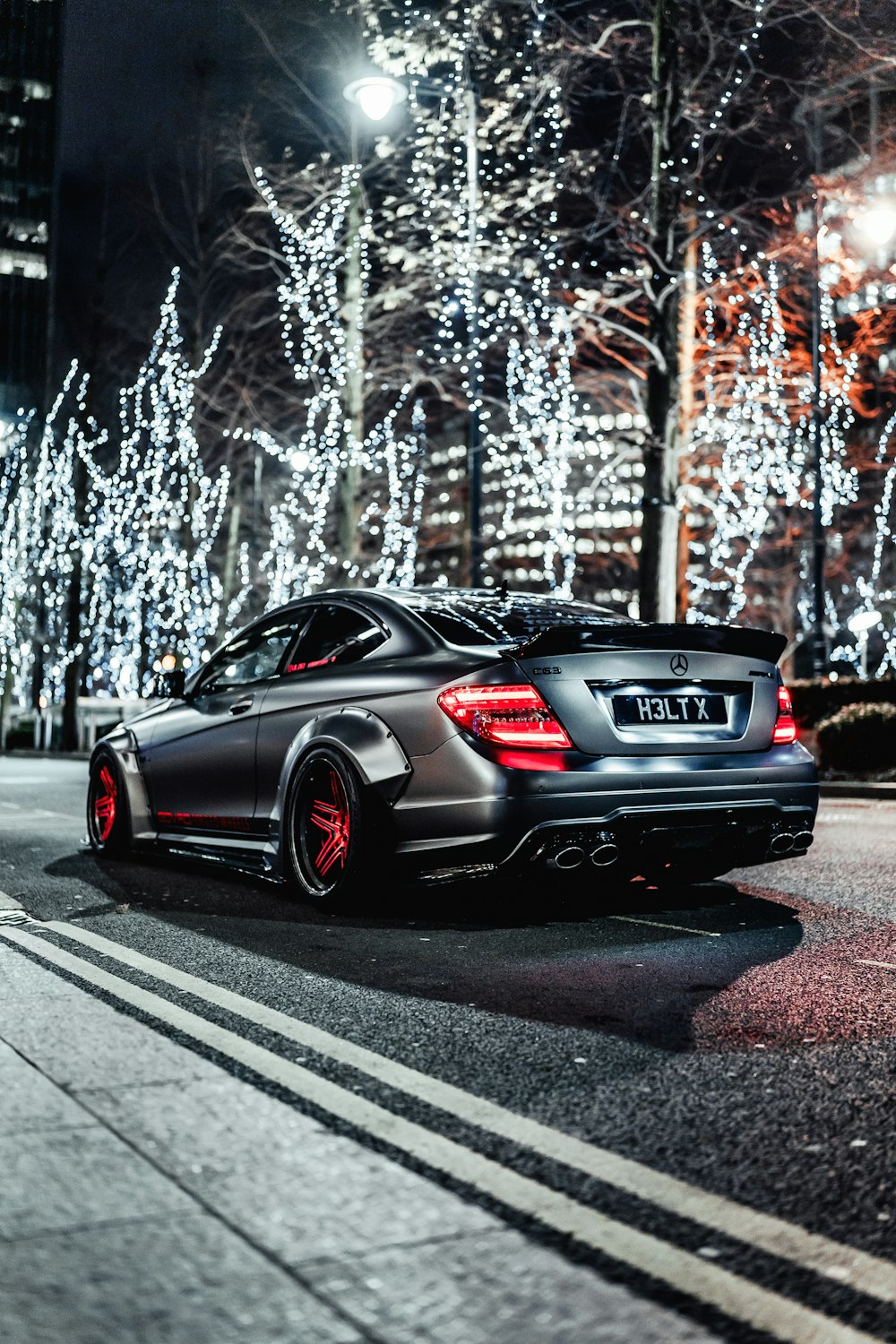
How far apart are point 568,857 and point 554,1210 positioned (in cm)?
307

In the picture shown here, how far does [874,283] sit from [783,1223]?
61.8 ft

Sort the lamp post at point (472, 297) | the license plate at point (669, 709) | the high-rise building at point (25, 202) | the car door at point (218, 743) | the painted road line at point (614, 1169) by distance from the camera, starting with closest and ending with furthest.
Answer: the painted road line at point (614, 1169) → the license plate at point (669, 709) → the car door at point (218, 743) → the lamp post at point (472, 297) → the high-rise building at point (25, 202)

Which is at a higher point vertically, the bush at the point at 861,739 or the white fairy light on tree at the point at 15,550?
the white fairy light on tree at the point at 15,550

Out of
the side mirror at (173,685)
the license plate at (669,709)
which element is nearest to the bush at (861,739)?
the side mirror at (173,685)

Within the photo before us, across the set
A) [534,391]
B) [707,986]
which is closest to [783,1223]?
[707,986]

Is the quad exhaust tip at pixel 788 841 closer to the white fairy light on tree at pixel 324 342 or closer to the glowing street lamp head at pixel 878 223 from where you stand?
the glowing street lamp head at pixel 878 223

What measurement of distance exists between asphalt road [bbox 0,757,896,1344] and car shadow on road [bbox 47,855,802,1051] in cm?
2

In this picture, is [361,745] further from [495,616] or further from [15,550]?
[15,550]

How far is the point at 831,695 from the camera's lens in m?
19.0

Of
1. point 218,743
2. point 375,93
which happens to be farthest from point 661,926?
point 375,93

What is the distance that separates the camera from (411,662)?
627cm

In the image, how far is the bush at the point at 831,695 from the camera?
1819 cm

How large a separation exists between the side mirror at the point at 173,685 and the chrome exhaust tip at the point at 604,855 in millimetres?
3296

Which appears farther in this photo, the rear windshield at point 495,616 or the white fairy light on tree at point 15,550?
the white fairy light on tree at point 15,550
